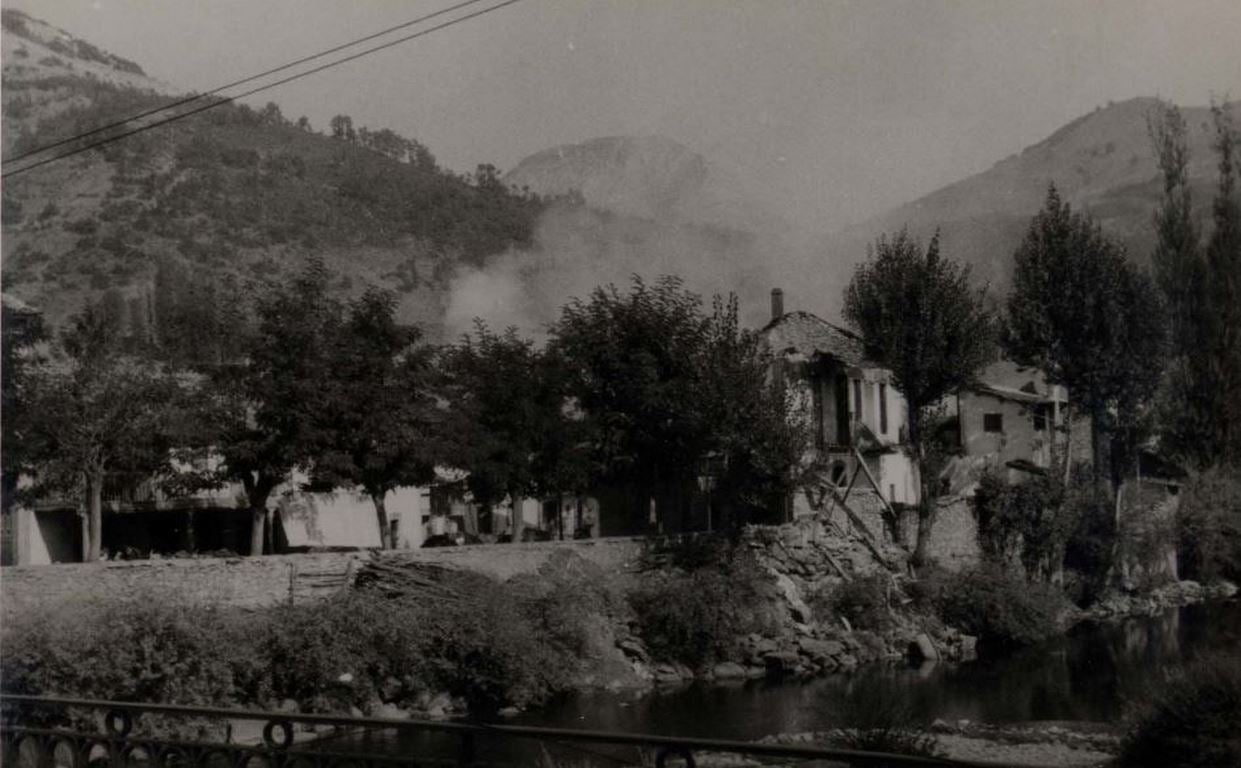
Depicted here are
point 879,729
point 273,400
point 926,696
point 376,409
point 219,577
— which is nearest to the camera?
point 879,729

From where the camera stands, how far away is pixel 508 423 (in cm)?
4025

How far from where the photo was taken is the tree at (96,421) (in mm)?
30984

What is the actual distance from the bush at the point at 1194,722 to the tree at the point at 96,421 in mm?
25927

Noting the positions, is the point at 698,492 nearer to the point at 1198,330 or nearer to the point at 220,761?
the point at 1198,330

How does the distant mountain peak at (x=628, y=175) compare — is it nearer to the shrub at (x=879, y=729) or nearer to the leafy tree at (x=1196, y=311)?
the leafy tree at (x=1196, y=311)

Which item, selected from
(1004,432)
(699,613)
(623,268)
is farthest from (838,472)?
(623,268)

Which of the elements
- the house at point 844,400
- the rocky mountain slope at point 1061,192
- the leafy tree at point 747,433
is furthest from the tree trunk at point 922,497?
the rocky mountain slope at point 1061,192

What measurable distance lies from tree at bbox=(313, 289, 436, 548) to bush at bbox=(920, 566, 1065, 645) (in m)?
17.0

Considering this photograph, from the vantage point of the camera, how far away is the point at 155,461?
33.2 m

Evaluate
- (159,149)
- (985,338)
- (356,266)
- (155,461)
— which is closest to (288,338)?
(155,461)

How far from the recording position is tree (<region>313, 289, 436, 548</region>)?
3475 centimetres

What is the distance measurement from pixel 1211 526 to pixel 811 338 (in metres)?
16.9

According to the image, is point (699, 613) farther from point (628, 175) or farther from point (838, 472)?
point (628, 175)

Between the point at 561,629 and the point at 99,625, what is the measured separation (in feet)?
37.7
